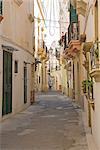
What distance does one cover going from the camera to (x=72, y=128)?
10.5m

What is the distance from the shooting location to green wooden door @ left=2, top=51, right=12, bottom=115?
13017 millimetres

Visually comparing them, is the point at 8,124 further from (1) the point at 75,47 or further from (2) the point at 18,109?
(1) the point at 75,47

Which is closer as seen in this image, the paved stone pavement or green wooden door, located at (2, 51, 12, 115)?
the paved stone pavement

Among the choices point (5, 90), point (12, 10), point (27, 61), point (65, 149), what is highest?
point (12, 10)

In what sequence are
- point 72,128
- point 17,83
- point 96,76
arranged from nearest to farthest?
point 96,76, point 72,128, point 17,83

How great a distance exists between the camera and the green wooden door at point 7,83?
512 inches

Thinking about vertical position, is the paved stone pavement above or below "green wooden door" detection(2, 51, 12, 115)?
below

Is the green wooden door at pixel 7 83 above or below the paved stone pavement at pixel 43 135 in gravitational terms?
above

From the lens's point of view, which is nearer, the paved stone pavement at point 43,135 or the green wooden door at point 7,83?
the paved stone pavement at point 43,135

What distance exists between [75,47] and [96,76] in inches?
546

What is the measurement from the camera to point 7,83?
1353 cm

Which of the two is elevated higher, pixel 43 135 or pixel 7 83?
pixel 7 83

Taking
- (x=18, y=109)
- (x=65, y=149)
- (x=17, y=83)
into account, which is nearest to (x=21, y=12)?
(x=17, y=83)

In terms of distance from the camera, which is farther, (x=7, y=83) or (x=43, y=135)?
(x=7, y=83)
